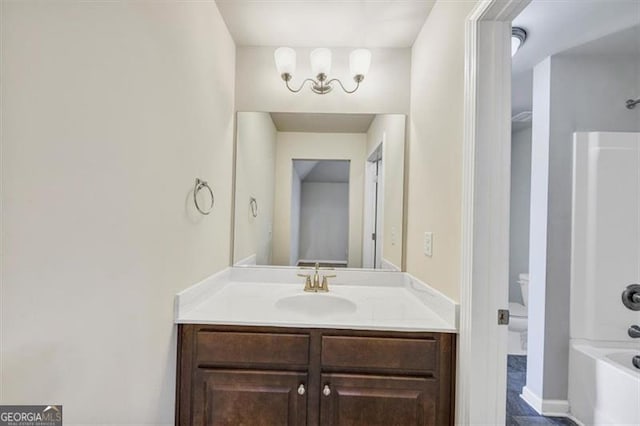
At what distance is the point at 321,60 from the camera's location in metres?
1.80

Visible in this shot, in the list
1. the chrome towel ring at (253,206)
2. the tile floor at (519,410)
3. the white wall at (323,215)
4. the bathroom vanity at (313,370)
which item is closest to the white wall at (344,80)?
the white wall at (323,215)

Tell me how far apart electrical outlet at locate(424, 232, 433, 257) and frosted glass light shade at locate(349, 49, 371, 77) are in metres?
1.02

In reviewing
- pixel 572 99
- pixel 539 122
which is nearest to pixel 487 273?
pixel 539 122

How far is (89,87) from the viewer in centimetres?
80

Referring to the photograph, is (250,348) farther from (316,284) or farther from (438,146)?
(438,146)

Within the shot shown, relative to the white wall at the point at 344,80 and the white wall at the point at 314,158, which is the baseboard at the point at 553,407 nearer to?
the white wall at the point at 314,158

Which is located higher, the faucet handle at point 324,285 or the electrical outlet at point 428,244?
the electrical outlet at point 428,244

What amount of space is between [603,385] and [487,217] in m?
1.55

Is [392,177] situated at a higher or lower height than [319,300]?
higher

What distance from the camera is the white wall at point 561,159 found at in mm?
2053

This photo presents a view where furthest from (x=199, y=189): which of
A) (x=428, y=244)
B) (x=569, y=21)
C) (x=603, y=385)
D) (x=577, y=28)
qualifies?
(x=603, y=385)

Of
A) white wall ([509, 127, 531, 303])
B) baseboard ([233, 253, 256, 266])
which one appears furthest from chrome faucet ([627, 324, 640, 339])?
baseboard ([233, 253, 256, 266])

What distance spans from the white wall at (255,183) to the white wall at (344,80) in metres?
0.21

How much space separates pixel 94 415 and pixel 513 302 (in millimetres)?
3827
